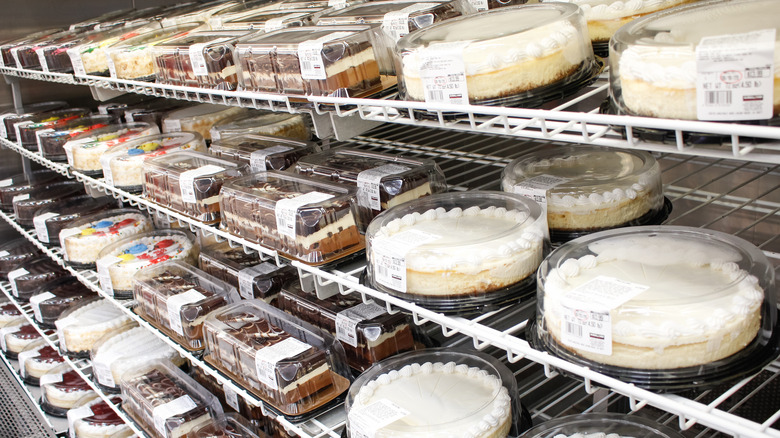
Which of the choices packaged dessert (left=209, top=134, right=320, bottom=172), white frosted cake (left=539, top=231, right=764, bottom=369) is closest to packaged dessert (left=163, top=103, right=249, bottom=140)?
packaged dessert (left=209, top=134, right=320, bottom=172)

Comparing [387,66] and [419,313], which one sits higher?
[387,66]

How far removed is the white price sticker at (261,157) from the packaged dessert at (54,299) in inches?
58.5

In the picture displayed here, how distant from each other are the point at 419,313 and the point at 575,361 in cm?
34

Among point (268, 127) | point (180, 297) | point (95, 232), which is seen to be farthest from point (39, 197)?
point (180, 297)

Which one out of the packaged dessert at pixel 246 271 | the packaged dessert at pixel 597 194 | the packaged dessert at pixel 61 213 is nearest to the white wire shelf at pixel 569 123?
the packaged dessert at pixel 597 194

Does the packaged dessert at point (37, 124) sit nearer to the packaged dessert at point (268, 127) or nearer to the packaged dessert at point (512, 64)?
the packaged dessert at point (268, 127)

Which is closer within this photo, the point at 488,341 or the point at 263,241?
the point at 488,341

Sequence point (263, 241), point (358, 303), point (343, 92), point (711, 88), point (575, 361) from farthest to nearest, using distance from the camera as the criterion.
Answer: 1. point (358, 303)
2. point (263, 241)
3. point (343, 92)
4. point (575, 361)
5. point (711, 88)

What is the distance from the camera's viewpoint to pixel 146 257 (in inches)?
110

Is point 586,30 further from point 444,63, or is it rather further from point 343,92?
point 343,92

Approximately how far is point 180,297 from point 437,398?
1.16 meters

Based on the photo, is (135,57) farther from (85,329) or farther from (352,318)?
(352,318)

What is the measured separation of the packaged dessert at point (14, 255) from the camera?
13.2 ft

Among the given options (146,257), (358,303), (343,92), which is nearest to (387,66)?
(343,92)
